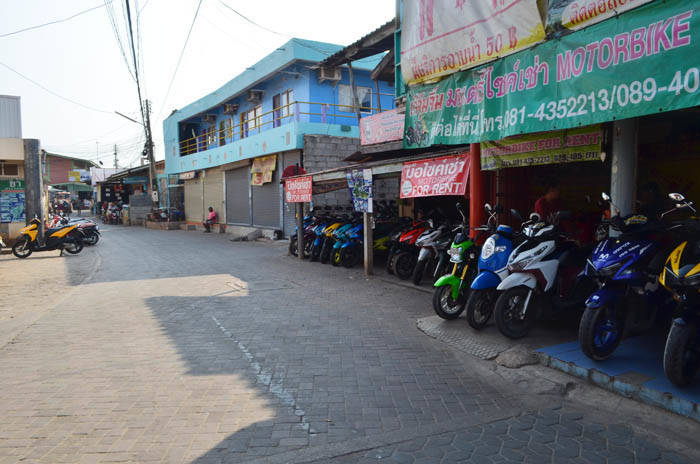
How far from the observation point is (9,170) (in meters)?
16.5

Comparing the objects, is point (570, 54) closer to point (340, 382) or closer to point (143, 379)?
point (340, 382)

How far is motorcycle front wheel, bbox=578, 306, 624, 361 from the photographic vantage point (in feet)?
13.8

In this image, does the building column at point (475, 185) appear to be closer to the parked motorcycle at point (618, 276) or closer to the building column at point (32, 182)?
the parked motorcycle at point (618, 276)

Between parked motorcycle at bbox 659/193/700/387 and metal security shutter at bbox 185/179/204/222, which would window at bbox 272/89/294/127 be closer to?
metal security shutter at bbox 185/179/204/222

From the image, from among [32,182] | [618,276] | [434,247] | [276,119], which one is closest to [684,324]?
[618,276]

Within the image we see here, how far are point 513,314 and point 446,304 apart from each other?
1.09m

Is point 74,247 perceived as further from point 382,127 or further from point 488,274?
point 488,274

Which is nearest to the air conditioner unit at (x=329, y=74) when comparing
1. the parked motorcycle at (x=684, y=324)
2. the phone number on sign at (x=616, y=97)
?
the phone number on sign at (x=616, y=97)

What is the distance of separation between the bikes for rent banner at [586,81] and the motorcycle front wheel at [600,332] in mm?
1863

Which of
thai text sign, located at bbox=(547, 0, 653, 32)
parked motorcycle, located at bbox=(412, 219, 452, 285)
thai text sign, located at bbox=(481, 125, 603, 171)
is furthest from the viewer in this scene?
parked motorcycle, located at bbox=(412, 219, 452, 285)

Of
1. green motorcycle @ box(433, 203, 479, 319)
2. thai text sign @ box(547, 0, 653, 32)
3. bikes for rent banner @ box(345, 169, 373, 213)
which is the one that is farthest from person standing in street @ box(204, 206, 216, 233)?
thai text sign @ box(547, 0, 653, 32)

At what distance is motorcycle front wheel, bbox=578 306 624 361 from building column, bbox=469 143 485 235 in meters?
2.54

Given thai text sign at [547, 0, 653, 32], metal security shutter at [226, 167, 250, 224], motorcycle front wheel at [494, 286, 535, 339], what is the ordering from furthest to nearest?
1. metal security shutter at [226, 167, 250, 224]
2. motorcycle front wheel at [494, 286, 535, 339]
3. thai text sign at [547, 0, 653, 32]

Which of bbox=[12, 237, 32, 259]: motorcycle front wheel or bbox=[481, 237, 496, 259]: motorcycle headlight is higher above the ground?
bbox=[481, 237, 496, 259]: motorcycle headlight
